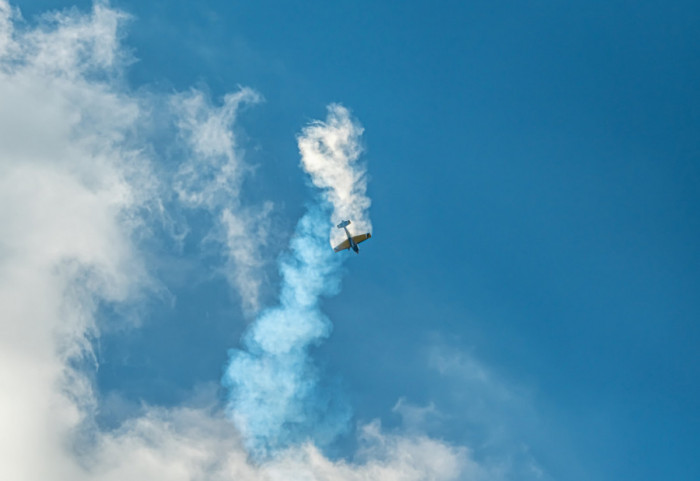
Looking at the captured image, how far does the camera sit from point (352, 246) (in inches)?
5251

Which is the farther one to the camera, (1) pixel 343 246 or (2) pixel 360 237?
(1) pixel 343 246

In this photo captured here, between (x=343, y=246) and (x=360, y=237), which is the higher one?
(x=360, y=237)

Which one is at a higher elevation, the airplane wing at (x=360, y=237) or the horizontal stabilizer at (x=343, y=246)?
the airplane wing at (x=360, y=237)

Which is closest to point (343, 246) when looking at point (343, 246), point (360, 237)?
point (343, 246)

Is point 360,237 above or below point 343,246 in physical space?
above

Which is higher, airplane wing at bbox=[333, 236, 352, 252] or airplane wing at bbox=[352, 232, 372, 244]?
airplane wing at bbox=[352, 232, 372, 244]

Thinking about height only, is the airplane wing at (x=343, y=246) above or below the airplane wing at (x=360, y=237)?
below

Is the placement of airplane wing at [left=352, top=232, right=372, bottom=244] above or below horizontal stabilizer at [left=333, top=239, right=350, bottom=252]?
above

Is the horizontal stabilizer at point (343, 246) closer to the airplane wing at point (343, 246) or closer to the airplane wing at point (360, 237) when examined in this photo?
the airplane wing at point (343, 246)

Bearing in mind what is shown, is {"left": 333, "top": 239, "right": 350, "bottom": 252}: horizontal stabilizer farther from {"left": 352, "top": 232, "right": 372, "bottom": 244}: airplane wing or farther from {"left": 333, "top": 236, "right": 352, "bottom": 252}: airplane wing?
{"left": 352, "top": 232, "right": 372, "bottom": 244}: airplane wing

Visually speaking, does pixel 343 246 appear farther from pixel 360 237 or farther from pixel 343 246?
pixel 360 237

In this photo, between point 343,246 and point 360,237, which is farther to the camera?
point 343,246
